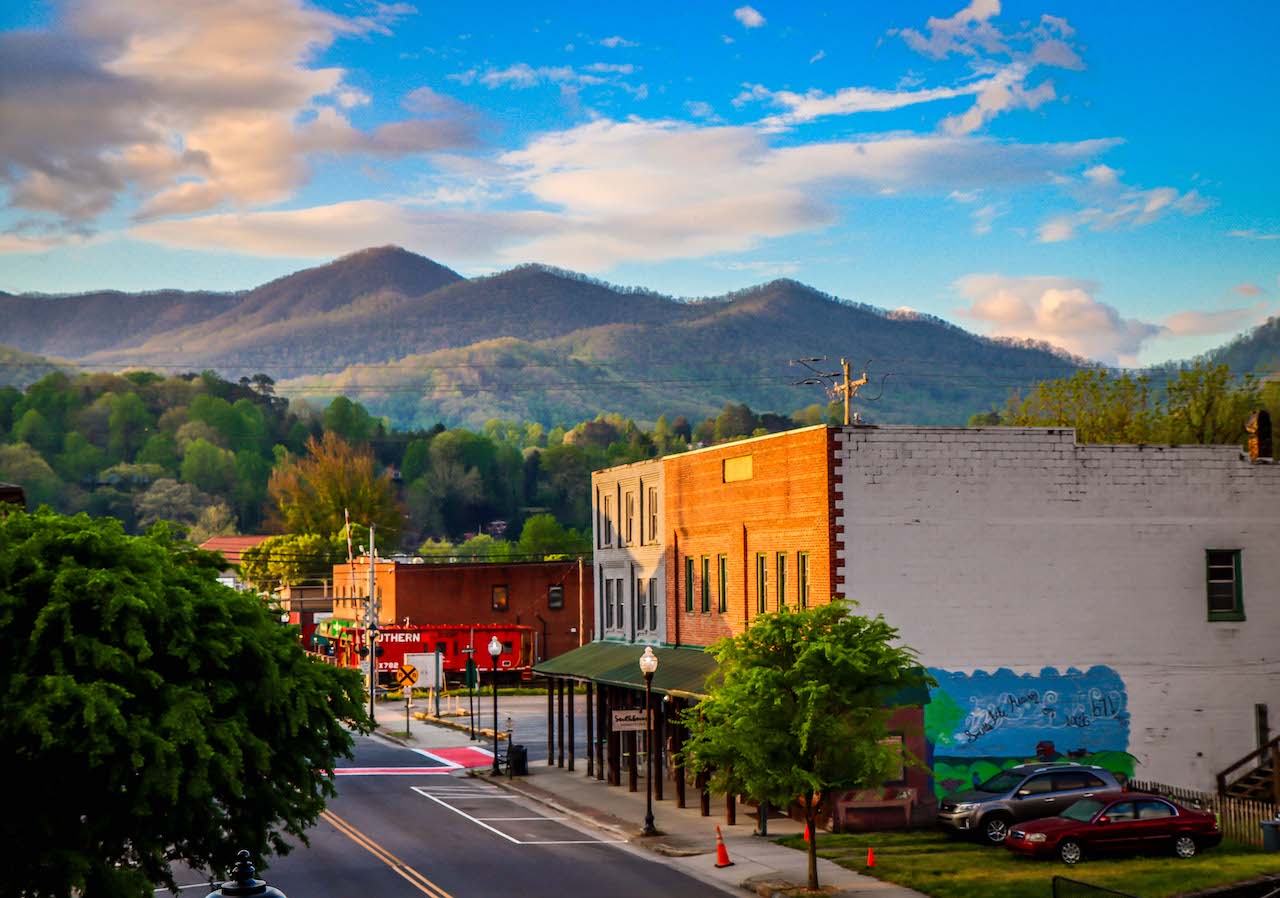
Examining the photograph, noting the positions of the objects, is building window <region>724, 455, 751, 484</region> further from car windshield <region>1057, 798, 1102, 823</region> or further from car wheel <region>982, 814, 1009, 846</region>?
car windshield <region>1057, 798, 1102, 823</region>

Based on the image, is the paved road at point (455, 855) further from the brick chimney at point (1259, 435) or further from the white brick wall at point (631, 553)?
the brick chimney at point (1259, 435)

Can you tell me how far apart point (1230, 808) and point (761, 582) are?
13.1 meters

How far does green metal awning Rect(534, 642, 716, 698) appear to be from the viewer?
4238cm

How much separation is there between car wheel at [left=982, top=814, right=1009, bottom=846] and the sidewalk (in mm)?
4066

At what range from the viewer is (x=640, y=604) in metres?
53.4

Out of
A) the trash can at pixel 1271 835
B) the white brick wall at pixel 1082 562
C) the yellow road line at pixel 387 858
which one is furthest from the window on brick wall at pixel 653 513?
the trash can at pixel 1271 835

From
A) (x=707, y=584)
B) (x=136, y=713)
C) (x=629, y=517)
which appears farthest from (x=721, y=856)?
(x=629, y=517)

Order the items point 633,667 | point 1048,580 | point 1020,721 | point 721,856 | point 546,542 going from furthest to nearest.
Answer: point 546,542
point 633,667
point 1048,580
point 1020,721
point 721,856

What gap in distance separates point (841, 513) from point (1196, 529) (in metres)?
9.86

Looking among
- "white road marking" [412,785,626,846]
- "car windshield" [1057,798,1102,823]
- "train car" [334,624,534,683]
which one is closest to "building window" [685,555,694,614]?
"white road marking" [412,785,626,846]

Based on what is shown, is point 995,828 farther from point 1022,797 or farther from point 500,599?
point 500,599

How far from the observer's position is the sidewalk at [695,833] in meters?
32.1

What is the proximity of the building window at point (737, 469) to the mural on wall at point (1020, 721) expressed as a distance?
819cm

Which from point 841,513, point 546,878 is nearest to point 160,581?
point 546,878
